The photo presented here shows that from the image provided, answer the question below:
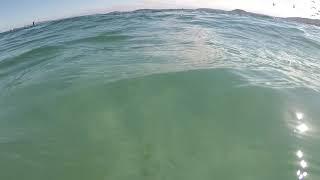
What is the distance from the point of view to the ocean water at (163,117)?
453 centimetres

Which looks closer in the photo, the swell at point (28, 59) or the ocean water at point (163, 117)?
the ocean water at point (163, 117)

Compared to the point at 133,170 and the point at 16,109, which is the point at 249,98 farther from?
the point at 16,109

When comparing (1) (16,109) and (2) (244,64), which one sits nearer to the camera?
(1) (16,109)

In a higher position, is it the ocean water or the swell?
the swell

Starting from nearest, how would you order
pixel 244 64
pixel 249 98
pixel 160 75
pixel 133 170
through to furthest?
1. pixel 133 170
2. pixel 249 98
3. pixel 160 75
4. pixel 244 64

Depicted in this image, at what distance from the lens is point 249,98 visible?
609 cm

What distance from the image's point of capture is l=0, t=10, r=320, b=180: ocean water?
453 cm

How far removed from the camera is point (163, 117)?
5633mm

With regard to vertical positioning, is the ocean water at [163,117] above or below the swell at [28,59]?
below

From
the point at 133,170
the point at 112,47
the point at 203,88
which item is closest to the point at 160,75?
the point at 203,88

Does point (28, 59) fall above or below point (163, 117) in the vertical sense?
above

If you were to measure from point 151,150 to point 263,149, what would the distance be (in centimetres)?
135

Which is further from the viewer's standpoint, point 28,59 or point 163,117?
point 28,59

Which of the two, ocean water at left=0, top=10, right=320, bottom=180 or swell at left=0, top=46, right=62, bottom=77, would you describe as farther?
swell at left=0, top=46, right=62, bottom=77
